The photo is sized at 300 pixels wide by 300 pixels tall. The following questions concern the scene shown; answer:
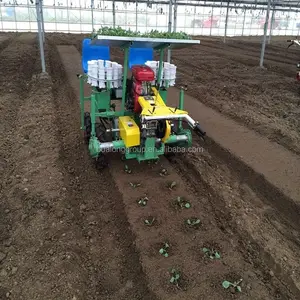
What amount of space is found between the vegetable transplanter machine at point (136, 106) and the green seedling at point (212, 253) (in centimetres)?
169

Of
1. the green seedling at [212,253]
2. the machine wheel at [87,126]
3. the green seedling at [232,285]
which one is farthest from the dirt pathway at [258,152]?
the machine wheel at [87,126]

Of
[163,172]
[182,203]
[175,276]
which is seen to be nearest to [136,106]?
[163,172]

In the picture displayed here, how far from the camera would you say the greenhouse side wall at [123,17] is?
30906 millimetres

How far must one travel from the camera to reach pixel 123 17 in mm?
32688

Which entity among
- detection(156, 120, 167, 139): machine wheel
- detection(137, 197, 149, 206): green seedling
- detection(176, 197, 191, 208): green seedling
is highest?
detection(156, 120, 167, 139): machine wheel

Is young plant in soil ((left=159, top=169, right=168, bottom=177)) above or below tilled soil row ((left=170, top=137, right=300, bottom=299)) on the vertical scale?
above

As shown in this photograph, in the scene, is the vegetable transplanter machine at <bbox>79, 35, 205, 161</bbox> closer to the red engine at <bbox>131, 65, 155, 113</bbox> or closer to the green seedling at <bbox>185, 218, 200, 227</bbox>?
the red engine at <bbox>131, 65, 155, 113</bbox>

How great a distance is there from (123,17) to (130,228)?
32.5 metres

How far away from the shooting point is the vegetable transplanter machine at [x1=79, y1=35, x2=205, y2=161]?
4.62m

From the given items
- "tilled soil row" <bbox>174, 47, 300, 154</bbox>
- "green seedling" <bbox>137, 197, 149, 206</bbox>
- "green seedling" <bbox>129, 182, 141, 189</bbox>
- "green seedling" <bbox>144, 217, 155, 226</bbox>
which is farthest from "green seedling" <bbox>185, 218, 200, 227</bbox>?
"tilled soil row" <bbox>174, 47, 300, 154</bbox>

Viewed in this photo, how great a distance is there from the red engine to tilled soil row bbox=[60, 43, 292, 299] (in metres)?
1.25

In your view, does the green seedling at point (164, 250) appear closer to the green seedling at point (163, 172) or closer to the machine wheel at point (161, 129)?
the green seedling at point (163, 172)

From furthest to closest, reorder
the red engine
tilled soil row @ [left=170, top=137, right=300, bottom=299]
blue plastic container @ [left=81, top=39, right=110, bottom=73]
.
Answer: blue plastic container @ [left=81, top=39, right=110, bottom=73] < the red engine < tilled soil row @ [left=170, top=137, right=300, bottom=299]

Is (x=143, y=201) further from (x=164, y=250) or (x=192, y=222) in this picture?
(x=164, y=250)
